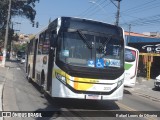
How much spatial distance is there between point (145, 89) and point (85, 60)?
14033mm

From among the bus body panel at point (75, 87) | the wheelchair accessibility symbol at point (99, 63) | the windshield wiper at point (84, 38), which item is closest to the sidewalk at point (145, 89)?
the bus body panel at point (75, 87)

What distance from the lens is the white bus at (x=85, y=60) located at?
12.3 metres

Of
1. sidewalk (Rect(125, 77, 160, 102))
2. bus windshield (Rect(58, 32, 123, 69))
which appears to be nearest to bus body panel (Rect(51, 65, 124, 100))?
bus windshield (Rect(58, 32, 123, 69))

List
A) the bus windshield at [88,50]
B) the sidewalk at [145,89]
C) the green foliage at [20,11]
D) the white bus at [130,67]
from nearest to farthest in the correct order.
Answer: the bus windshield at [88,50] → the sidewalk at [145,89] → the white bus at [130,67] → the green foliage at [20,11]

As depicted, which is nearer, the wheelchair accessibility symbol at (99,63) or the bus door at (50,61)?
the wheelchair accessibility symbol at (99,63)

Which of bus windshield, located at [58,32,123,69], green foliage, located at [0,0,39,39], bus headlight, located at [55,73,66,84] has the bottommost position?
bus headlight, located at [55,73,66,84]

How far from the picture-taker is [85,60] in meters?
12.6

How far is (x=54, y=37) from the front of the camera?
12930mm

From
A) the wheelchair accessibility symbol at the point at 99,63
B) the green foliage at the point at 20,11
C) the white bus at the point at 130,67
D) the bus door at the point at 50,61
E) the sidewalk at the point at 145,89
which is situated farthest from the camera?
the green foliage at the point at 20,11

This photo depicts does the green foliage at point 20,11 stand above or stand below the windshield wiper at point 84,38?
above

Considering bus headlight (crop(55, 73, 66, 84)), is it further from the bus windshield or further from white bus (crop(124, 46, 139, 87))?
white bus (crop(124, 46, 139, 87))

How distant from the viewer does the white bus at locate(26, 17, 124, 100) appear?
12.3m

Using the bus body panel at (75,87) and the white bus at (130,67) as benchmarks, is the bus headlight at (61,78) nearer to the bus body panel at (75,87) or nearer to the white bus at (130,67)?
the bus body panel at (75,87)

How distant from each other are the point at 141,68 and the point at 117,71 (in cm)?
2450
